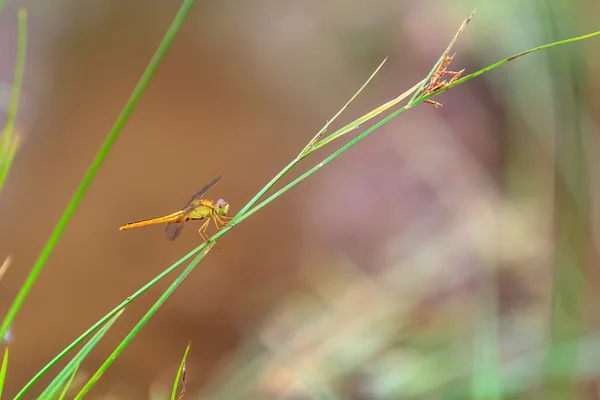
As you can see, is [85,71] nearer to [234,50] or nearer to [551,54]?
[234,50]

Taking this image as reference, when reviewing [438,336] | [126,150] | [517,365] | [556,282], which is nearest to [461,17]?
[438,336]

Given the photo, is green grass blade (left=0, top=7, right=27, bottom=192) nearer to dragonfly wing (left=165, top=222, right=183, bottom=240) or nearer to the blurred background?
dragonfly wing (left=165, top=222, right=183, bottom=240)

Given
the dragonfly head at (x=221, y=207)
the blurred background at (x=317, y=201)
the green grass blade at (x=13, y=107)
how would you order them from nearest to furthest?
the green grass blade at (x=13, y=107), the dragonfly head at (x=221, y=207), the blurred background at (x=317, y=201)

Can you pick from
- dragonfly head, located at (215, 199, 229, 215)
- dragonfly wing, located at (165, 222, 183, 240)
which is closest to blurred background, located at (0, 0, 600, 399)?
dragonfly wing, located at (165, 222, 183, 240)

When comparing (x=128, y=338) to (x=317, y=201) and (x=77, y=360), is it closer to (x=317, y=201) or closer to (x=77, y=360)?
(x=77, y=360)

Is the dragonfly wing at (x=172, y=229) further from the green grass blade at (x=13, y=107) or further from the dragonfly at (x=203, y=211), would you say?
the green grass blade at (x=13, y=107)

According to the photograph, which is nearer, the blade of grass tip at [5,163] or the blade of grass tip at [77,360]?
the blade of grass tip at [77,360]

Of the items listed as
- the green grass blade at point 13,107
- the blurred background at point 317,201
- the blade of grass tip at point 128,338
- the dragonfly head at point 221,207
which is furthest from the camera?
the blurred background at point 317,201

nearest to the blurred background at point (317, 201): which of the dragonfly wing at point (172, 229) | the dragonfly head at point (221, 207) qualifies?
the dragonfly wing at point (172, 229)
